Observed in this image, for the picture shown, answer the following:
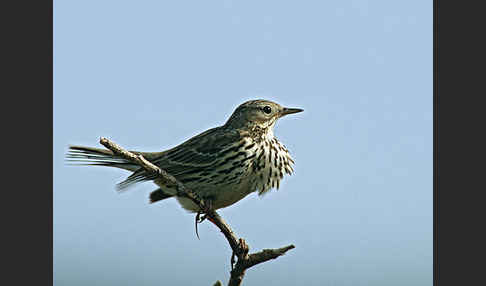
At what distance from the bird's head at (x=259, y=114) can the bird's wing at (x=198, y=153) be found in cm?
23

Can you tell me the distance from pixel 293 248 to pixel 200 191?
92.9 inches

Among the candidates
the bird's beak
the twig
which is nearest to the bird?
the bird's beak

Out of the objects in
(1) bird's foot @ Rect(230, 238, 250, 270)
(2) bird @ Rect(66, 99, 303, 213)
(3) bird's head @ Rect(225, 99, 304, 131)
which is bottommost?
(1) bird's foot @ Rect(230, 238, 250, 270)

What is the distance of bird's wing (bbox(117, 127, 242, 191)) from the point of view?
26.5 ft

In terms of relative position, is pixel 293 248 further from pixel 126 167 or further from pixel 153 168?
pixel 126 167

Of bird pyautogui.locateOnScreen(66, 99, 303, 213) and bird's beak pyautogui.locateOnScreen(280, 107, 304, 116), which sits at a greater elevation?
bird's beak pyautogui.locateOnScreen(280, 107, 304, 116)

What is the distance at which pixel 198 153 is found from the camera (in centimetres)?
826

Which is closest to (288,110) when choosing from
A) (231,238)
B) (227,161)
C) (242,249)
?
(227,161)

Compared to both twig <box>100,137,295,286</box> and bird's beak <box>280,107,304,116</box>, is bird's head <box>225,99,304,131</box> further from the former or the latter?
twig <box>100,137,295,286</box>

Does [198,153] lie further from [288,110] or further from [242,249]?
[242,249]

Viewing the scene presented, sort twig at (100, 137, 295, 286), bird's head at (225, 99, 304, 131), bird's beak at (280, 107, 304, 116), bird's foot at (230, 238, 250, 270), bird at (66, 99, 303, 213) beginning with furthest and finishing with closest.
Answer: bird's beak at (280, 107, 304, 116) < bird's head at (225, 99, 304, 131) < bird at (66, 99, 303, 213) < bird's foot at (230, 238, 250, 270) < twig at (100, 137, 295, 286)

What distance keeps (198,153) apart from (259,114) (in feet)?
3.39

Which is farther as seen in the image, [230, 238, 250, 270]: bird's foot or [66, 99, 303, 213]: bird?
[66, 99, 303, 213]: bird

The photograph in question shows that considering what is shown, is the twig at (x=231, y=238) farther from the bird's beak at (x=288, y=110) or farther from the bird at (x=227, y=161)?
the bird's beak at (x=288, y=110)
